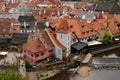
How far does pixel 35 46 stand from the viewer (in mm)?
41344

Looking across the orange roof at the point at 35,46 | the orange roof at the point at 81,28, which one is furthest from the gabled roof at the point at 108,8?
the orange roof at the point at 35,46

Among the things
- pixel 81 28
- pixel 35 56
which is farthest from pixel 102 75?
pixel 81 28

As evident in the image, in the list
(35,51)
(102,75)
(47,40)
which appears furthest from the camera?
(47,40)

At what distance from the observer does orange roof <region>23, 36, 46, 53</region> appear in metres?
41.2

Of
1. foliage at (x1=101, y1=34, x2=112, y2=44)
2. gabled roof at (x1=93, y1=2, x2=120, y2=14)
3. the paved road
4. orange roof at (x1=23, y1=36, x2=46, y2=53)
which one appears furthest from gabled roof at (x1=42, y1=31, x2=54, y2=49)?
gabled roof at (x1=93, y1=2, x2=120, y2=14)

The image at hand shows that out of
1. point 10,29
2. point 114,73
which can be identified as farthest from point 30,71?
point 10,29

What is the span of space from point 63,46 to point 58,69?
4137 millimetres

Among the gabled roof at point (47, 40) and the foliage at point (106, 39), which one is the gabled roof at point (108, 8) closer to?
the foliage at point (106, 39)

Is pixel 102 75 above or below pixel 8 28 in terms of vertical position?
below

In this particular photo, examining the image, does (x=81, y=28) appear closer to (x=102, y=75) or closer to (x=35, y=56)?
(x=35, y=56)

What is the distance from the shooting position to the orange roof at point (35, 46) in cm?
4119

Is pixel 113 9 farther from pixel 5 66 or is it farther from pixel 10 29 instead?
pixel 5 66

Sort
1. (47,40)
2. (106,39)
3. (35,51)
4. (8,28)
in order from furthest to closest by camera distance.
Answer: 1. (8,28)
2. (106,39)
3. (47,40)
4. (35,51)

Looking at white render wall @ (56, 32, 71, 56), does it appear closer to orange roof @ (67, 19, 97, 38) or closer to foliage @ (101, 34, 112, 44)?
orange roof @ (67, 19, 97, 38)
